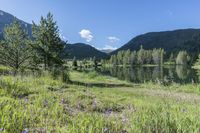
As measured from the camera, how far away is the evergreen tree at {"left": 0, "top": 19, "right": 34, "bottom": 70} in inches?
1148

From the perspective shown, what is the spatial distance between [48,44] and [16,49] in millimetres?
4248

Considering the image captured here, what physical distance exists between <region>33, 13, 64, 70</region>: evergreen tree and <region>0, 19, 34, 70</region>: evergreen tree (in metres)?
1.43

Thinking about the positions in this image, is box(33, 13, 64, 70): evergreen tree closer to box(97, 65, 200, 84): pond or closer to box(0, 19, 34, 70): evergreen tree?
box(0, 19, 34, 70): evergreen tree

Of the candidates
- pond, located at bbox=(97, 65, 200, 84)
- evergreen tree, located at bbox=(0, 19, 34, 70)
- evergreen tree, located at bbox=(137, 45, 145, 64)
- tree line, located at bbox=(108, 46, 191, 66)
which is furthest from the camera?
evergreen tree, located at bbox=(137, 45, 145, 64)

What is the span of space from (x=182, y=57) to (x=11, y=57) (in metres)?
156

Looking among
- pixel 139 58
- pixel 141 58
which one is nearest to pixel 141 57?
pixel 141 58

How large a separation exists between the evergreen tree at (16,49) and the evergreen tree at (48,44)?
4.69 ft

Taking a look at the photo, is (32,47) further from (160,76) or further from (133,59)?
(133,59)

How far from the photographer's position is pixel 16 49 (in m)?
29.6

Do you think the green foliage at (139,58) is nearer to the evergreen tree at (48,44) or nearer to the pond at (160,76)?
the pond at (160,76)

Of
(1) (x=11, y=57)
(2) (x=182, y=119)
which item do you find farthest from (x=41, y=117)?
(1) (x=11, y=57)

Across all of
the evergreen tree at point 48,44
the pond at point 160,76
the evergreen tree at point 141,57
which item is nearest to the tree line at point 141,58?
the evergreen tree at point 141,57

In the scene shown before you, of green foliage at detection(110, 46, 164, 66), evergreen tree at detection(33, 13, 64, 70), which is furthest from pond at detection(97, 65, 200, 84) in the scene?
green foliage at detection(110, 46, 164, 66)

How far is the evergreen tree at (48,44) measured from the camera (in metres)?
31.9
